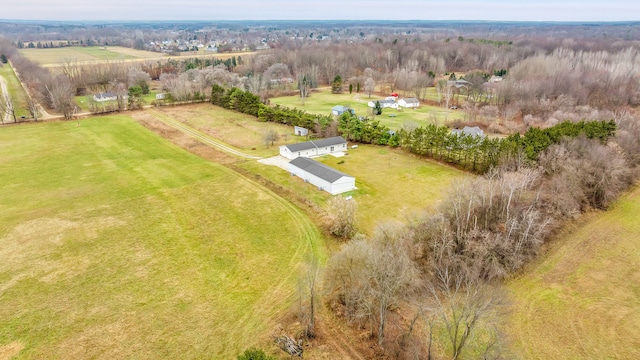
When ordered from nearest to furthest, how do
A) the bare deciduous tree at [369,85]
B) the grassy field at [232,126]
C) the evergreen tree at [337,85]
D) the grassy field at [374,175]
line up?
the grassy field at [374,175] → the grassy field at [232,126] → the bare deciduous tree at [369,85] → the evergreen tree at [337,85]

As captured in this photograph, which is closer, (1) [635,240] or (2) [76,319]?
(2) [76,319]

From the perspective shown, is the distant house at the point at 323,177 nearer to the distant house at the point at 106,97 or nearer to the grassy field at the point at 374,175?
the grassy field at the point at 374,175

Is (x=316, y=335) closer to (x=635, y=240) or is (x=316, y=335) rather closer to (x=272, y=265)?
(x=272, y=265)

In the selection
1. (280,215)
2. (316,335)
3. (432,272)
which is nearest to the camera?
(316,335)

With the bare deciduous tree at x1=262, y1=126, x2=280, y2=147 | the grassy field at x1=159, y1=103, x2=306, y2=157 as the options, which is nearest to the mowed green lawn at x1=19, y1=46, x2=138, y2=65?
the grassy field at x1=159, y1=103, x2=306, y2=157

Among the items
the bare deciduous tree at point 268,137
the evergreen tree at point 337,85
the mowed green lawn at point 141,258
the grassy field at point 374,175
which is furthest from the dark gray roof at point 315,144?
the evergreen tree at point 337,85

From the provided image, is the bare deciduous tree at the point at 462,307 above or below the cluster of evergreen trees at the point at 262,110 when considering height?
below

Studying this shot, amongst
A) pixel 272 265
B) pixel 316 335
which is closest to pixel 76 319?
pixel 272 265
